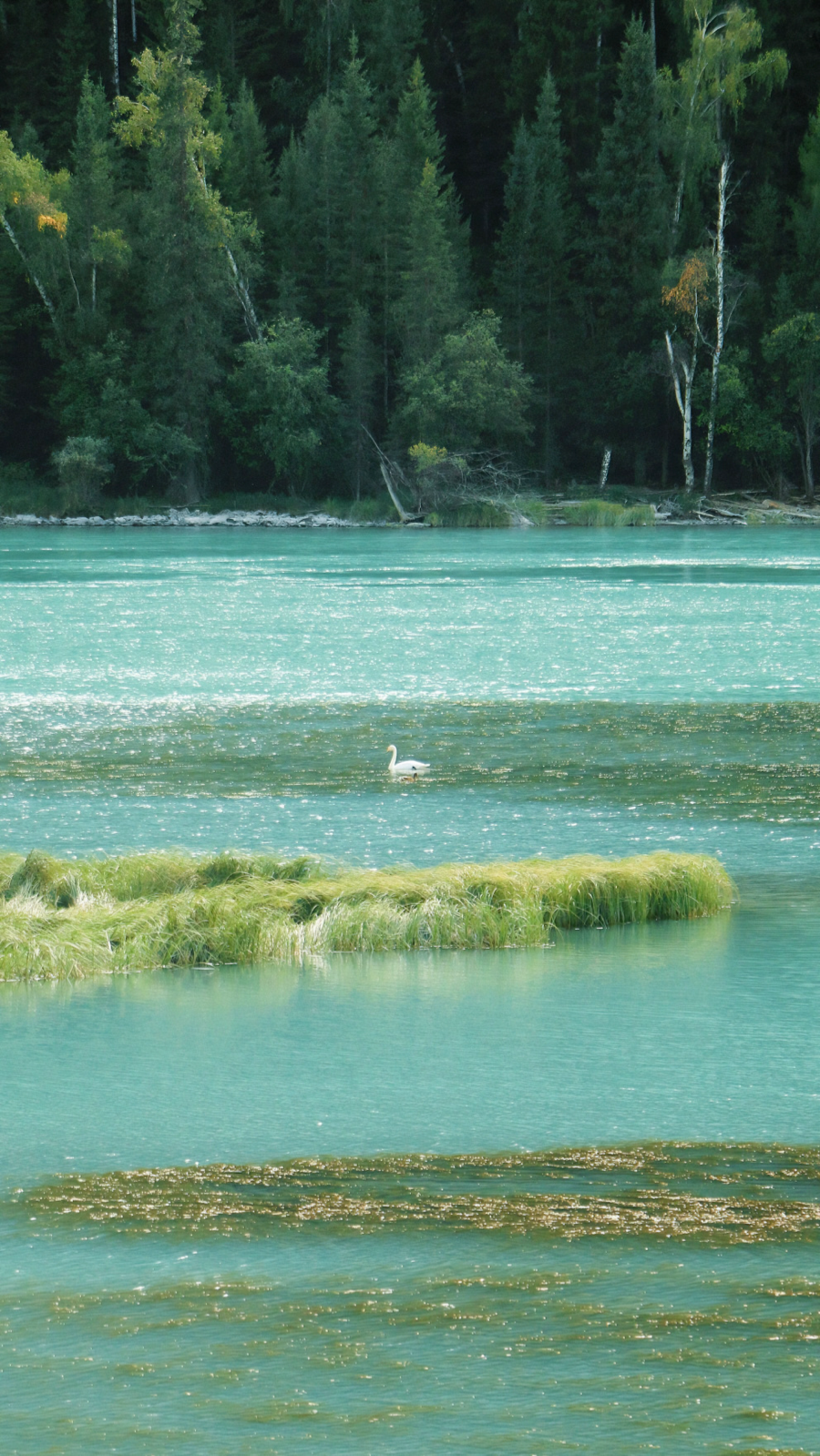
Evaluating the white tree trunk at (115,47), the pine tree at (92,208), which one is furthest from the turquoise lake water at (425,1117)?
the white tree trunk at (115,47)

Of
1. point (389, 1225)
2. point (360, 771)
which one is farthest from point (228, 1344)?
point (360, 771)

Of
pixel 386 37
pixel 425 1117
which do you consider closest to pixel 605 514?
pixel 386 37

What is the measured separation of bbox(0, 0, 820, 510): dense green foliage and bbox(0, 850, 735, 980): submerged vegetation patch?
57.6 meters

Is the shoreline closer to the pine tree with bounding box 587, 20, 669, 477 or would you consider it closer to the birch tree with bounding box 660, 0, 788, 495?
the birch tree with bounding box 660, 0, 788, 495

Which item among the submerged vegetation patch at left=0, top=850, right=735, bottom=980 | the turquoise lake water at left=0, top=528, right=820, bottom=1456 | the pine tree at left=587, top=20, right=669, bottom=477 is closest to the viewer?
the turquoise lake water at left=0, top=528, right=820, bottom=1456

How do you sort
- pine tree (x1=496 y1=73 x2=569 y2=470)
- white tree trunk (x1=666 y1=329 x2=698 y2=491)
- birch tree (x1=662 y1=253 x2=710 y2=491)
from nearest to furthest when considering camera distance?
birch tree (x1=662 y1=253 x2=710 y2=491) < white tree trunk (x1=666 y1=329 x2=698 y2=491) < pine tree (x1=496 y1=73 x2=569 y2=470)

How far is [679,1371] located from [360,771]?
12.2 m

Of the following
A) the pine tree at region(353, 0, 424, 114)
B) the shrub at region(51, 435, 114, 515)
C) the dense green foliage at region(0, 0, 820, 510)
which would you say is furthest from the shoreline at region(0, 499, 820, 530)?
the pine tree at region(353, 0, 424, 114)

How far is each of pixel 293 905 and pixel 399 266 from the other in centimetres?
6750

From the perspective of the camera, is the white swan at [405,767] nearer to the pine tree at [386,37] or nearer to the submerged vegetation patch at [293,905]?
the submerged vegetation patch at [293,905]

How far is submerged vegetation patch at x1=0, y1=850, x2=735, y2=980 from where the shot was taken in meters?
11.2

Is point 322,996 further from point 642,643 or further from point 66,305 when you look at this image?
point 66,305

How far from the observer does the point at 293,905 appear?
11.7 metres

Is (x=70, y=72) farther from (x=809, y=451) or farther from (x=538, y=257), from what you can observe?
(x=809, y=451)
